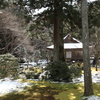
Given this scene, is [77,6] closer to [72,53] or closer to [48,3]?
[48,3]

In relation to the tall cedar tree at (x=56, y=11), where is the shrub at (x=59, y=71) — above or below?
below

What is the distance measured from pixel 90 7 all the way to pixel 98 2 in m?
0.61

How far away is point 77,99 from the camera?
5070 mm

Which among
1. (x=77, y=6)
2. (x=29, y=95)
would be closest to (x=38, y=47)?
(x=77, y=6)

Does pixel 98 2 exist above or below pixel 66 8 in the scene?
above

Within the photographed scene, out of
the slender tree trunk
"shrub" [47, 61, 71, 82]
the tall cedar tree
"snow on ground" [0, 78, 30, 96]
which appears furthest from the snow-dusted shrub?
the slender tree trunk

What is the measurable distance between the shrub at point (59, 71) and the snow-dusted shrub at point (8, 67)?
6.68 feet

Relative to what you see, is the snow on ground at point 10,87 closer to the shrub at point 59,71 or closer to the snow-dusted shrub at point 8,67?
the snow-dusted shrub at point 8,67

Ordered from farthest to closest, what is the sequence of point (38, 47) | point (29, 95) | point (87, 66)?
point (38, 47) < point (29, 95) < point (87, 66)

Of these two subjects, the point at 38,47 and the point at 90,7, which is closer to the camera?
the point at 90,7

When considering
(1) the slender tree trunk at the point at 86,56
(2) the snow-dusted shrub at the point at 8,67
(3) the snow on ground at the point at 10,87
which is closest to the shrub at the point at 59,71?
(3) the snow on ground at the point at 10,87

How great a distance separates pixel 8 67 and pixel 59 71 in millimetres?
2909

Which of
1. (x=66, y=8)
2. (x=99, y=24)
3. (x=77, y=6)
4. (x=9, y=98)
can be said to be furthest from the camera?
(x=77, y=6)

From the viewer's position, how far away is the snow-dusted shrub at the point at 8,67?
697cm
